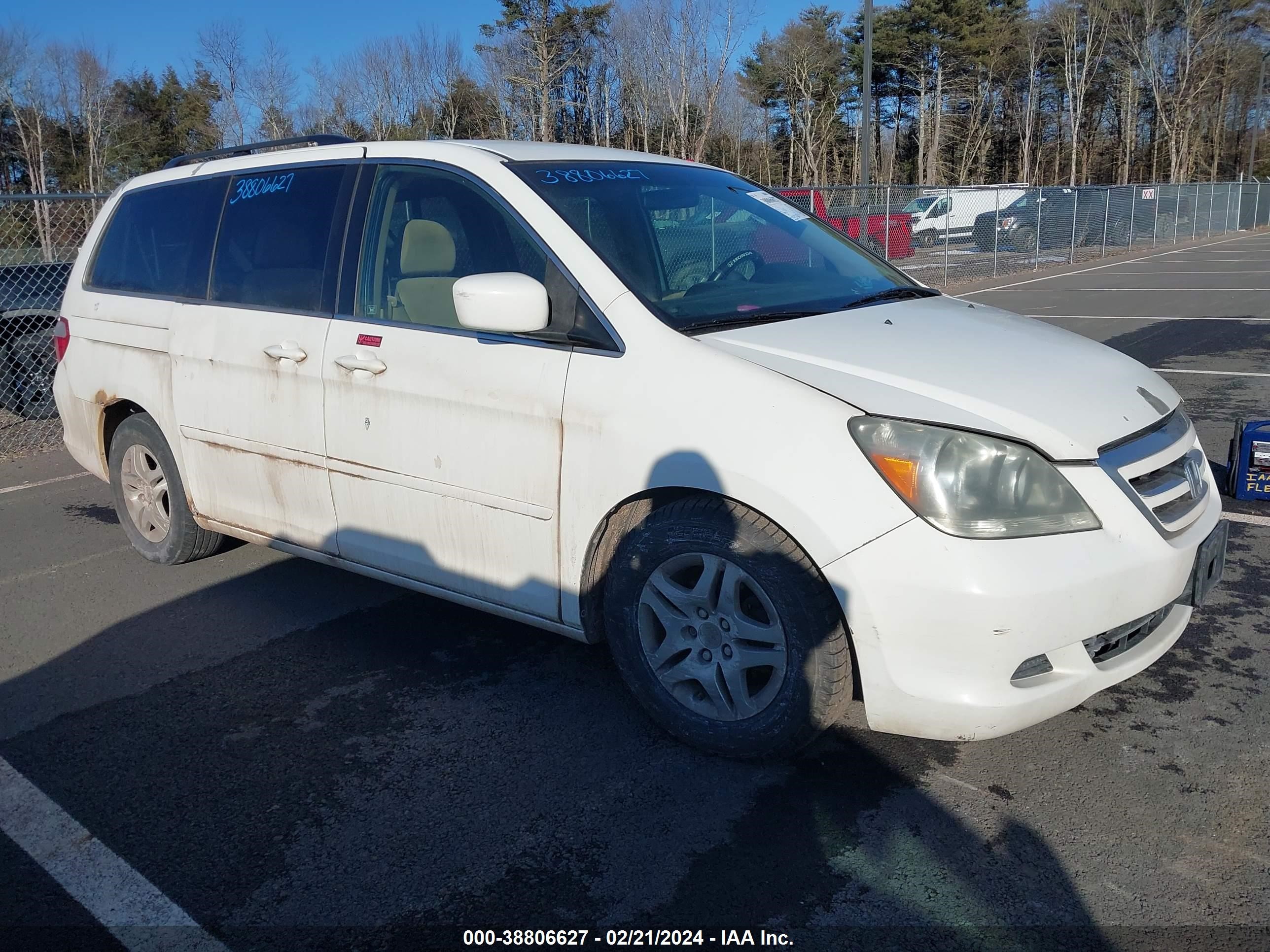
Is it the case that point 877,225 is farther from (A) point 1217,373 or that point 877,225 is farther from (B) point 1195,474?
(B) point 1195,474

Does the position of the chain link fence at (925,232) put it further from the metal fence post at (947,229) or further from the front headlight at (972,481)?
the front headlight at (972,481)

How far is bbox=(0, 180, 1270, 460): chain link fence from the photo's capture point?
8.98 meters

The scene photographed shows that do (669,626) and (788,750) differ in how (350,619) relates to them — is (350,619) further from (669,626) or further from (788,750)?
(788,750)

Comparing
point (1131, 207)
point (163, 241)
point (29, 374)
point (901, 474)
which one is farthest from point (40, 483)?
point (1131, 207)

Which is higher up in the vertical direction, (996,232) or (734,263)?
(996,232)

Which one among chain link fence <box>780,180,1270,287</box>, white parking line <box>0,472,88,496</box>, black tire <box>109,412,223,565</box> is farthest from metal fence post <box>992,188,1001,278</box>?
black tire <box>109,412,223,565</box>

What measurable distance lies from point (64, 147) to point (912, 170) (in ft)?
154

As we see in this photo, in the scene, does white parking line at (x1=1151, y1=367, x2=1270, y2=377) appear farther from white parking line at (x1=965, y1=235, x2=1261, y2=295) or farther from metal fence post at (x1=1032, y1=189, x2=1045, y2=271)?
metal fence post at (x1=1032, y1=189, x2=1045, y2=271)

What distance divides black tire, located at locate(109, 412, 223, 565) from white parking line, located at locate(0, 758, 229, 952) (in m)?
1.79

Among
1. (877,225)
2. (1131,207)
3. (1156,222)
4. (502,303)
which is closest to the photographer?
(502,303)

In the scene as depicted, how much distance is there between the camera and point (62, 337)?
5.18 metres

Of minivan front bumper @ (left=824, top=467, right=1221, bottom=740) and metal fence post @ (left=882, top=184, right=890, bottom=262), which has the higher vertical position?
metal fence post @ (left=882, top=184, right=890, bottom=262)

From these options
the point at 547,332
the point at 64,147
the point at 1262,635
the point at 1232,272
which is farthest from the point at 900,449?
the point at 64,147

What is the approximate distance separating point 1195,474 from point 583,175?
2.22m
